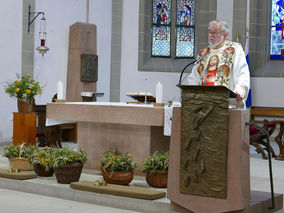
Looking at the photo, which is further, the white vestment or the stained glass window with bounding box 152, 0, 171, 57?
the stained glass window with bounding box 152, 0, 171, 57

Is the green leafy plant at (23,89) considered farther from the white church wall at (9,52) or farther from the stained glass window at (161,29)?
the stained glass window at (161,29)

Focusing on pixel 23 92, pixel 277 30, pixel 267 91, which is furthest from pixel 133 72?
pixel 23 92

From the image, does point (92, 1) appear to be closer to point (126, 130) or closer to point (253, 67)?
point (253, 67)

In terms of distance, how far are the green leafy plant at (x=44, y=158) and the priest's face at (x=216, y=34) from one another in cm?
223

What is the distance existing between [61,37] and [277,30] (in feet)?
17.9

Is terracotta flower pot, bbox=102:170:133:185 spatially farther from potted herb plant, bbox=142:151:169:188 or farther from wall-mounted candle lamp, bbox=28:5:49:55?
wall-mounted candle lamp, bbox=28:5:49:55

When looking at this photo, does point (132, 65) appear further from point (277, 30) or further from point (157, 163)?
point (157, 163)

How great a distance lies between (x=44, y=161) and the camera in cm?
659

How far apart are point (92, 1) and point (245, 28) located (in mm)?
3844

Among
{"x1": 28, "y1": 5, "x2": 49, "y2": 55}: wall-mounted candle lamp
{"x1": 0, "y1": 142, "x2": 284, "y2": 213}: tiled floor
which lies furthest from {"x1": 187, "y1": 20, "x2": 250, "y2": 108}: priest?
{"x1": 28, "y1": 5, "x2": 49, "y2": 55}: wall-mounted candle lamp

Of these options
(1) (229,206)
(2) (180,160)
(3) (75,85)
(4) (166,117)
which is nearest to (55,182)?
(4) (166,117)

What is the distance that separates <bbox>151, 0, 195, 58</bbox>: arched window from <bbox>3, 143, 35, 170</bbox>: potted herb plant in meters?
8.25

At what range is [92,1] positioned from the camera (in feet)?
45.9

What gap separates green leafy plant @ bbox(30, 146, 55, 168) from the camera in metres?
6.48
